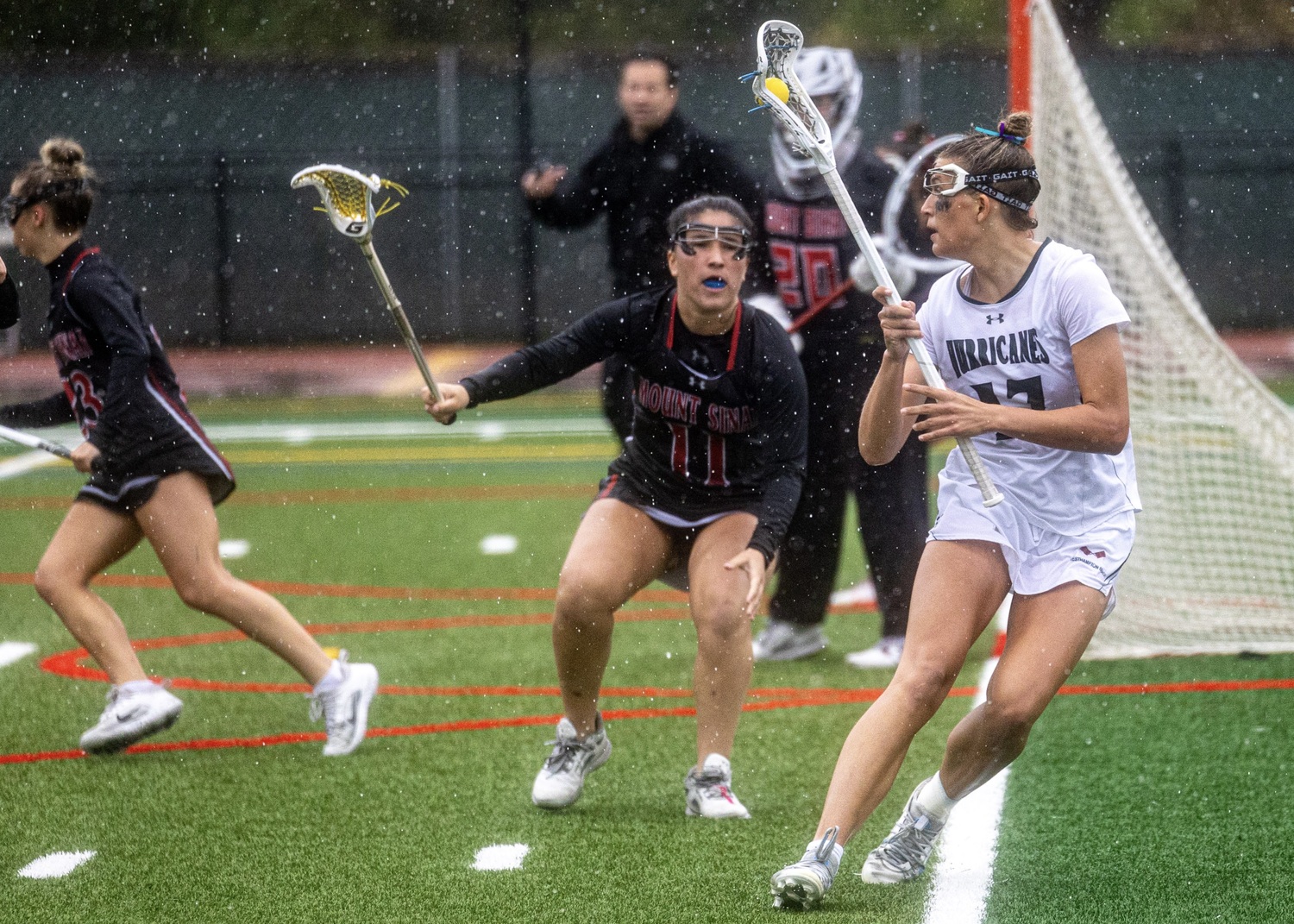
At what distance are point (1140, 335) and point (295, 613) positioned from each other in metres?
3.62

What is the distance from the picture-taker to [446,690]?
5910mm

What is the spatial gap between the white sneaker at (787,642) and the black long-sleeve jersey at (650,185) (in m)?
1.35

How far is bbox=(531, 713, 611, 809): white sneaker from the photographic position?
4496 mm

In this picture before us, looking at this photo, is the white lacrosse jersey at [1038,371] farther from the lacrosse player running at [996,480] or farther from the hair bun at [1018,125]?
the hair bun at [1018,125]

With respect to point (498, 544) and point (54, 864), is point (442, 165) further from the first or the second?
point (54, 864)

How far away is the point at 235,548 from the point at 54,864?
4926 millimetres

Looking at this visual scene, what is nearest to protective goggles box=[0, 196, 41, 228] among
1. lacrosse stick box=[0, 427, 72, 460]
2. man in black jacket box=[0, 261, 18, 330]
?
man in black jacket box=[0, 261, 18, 330]

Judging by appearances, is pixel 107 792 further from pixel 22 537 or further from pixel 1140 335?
pixel 22 537

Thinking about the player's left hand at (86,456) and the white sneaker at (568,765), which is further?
the player's left hand at (86,456)

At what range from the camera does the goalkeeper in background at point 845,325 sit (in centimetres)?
603

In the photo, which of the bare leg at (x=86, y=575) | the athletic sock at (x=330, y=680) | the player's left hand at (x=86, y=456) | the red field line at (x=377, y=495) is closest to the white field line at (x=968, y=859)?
the athletic sock at (x=330, y=680)

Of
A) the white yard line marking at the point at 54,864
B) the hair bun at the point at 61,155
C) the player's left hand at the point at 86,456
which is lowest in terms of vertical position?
the white yard line marking at the point at 54,864

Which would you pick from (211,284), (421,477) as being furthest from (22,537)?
(211,284)

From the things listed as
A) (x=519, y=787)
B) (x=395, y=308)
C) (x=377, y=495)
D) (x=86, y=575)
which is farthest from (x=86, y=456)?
(x=377, y=495)
